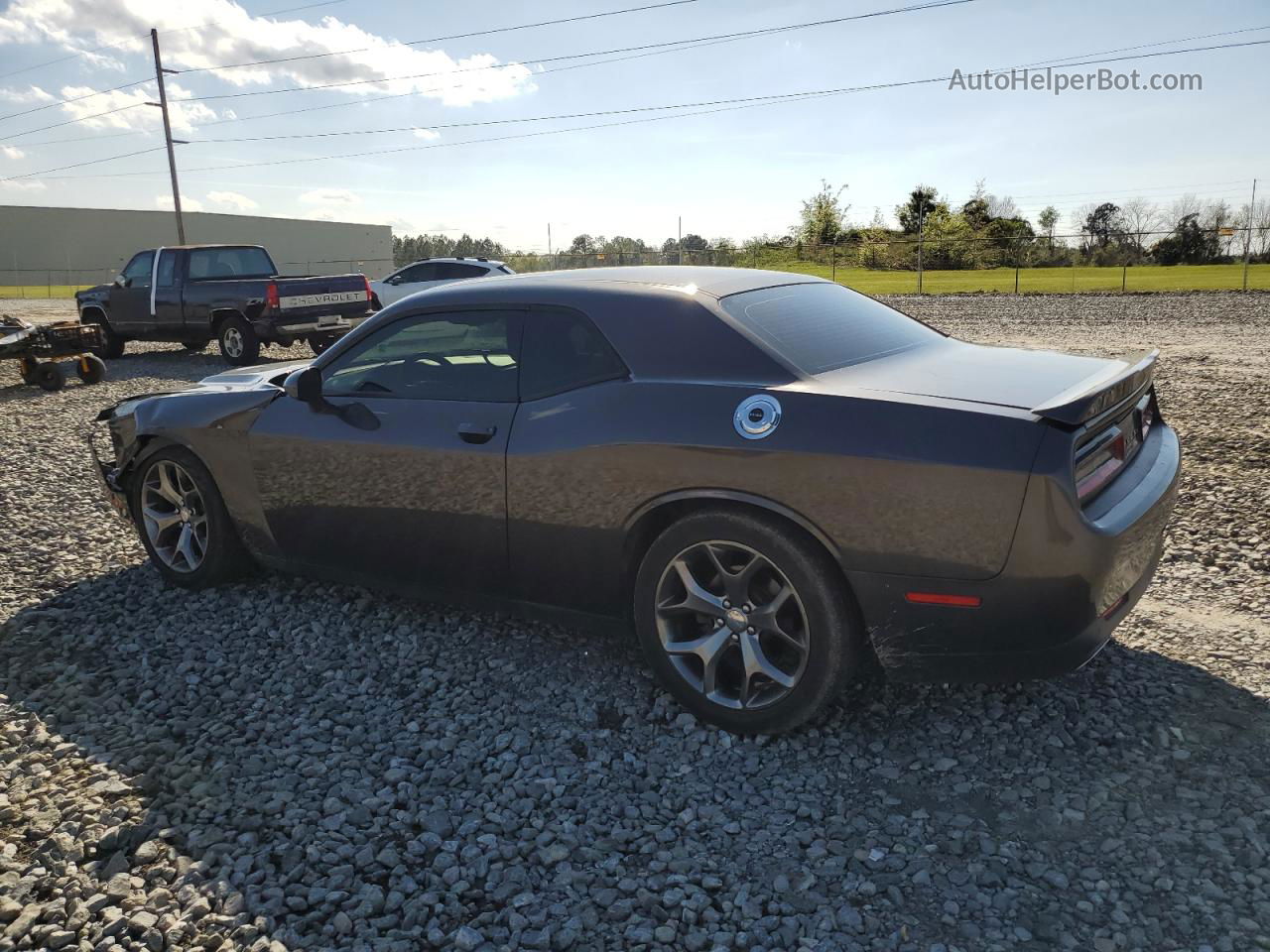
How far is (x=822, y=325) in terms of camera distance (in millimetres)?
3604

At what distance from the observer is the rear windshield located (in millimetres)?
3295

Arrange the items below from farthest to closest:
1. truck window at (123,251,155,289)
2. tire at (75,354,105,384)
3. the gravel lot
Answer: truck window at (123,251,155,289)
tire at (75,354,105,384)
the gravel lot

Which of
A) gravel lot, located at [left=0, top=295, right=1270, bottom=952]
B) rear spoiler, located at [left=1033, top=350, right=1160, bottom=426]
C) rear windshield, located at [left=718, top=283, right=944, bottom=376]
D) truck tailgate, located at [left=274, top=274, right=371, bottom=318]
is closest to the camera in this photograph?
gravel lot, located at [left=0, top=295, right=1270, bottom=952]

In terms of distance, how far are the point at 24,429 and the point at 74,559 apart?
5.22 m

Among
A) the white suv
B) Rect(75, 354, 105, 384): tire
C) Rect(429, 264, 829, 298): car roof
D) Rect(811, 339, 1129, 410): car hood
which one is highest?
the white suv

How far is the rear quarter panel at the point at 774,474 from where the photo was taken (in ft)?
8.89

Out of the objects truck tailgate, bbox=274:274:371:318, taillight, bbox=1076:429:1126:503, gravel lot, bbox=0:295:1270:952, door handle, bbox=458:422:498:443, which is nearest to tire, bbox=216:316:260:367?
truck tailgate, bbox=274:274:371:318

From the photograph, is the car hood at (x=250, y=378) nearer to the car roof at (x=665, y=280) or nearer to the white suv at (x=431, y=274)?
the car roof at (x=665, y=280)

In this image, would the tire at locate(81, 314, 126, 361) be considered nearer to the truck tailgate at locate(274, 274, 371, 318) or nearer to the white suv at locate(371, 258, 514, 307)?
the truck tailgate at locate(274, 274, 371, 318)

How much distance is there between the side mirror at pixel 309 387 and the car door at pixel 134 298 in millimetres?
12162

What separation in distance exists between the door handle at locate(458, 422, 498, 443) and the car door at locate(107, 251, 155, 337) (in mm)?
13000

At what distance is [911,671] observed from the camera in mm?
2959

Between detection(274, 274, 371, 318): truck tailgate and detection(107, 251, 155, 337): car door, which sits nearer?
detection(274, 274, 371, 318): truck tailgate

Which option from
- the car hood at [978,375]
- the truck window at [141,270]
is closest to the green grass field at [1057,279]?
the truck window at [141,270]
